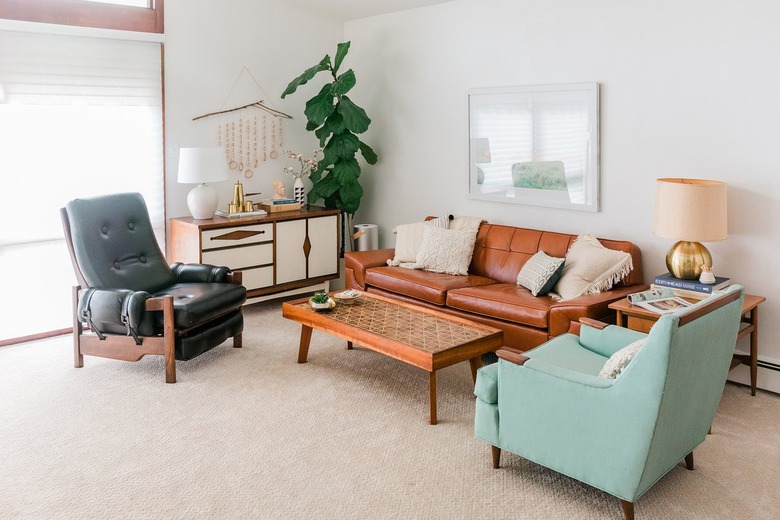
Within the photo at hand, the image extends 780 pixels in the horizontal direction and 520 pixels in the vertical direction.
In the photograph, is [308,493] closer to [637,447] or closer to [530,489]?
[530,489]

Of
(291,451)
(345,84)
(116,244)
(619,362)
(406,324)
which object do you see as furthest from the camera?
(345,84)

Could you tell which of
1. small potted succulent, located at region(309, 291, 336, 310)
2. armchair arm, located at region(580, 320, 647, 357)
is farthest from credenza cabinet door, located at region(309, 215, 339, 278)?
armchair arm, located at region(580, 320, 647, 357)

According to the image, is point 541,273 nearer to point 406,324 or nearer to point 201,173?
point 406,324

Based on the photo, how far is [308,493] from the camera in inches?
117

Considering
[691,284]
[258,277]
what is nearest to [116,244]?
[258,277]

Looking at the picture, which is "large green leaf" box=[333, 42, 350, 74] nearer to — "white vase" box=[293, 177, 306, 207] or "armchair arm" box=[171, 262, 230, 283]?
"white vase" box=[293, 177, 306, 207]

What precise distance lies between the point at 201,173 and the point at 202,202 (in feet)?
0.97

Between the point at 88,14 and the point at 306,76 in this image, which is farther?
the point at 306,76

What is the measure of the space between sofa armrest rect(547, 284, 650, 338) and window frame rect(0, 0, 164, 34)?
3.71 m

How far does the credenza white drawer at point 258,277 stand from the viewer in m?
5.66

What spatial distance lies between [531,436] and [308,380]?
5.65 ft

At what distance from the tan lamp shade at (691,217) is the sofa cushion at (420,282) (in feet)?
4.55

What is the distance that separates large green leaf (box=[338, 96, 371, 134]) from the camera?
592cm

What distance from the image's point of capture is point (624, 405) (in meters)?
2.62
